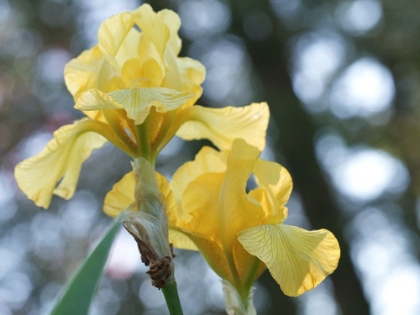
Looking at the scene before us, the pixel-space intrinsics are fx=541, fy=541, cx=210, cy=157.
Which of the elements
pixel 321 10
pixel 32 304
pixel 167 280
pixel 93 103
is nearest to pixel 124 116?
pixel 93 103

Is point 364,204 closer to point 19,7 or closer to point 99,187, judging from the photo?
point 99,187

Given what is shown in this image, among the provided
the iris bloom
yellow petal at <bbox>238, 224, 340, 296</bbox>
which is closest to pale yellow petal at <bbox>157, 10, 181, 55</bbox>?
the iris bloom

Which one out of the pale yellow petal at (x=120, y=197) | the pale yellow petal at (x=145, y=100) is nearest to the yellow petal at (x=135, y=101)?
the pale yellow petal at (x=145, y=100)

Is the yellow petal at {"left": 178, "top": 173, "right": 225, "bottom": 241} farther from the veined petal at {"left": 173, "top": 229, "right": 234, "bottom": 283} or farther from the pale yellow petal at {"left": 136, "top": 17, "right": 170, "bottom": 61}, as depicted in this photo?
the pale yellow petal at {"left": 136, "top": 17, "right": 170, "bottom": 61}

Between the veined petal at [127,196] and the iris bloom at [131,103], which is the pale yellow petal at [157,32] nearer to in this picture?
the iris bloom at [131,103]

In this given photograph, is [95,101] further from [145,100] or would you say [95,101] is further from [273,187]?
[273,187]

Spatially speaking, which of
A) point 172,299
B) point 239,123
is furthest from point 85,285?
point 239,123
